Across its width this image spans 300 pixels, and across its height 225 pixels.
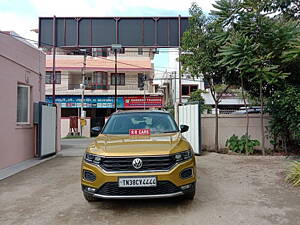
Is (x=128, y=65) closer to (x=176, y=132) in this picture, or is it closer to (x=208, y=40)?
(x=208, y=40)

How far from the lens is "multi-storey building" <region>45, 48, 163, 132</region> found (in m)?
25.6

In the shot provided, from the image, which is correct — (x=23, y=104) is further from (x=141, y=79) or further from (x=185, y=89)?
(x=185, y=89)

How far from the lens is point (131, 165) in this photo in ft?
12.3

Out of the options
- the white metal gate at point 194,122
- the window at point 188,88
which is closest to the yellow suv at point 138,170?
the white metal gate at point 194,122

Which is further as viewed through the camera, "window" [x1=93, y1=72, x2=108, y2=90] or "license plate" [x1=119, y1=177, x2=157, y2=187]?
"window" [x1=93, y1=72, x2=108, y2=90]

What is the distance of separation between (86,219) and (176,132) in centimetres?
209

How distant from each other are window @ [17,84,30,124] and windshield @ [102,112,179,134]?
168 inches

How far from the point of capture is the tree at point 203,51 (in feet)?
31.1

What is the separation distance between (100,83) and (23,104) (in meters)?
17.7

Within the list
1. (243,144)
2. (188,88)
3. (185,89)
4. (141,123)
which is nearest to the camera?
(141,123)

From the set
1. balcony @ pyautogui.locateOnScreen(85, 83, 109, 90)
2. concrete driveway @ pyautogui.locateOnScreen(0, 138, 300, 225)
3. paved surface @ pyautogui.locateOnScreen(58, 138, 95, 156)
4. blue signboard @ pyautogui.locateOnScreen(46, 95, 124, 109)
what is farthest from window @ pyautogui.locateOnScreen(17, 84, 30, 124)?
balcony @ pyautogui.locateOnScreen(85, 83, 109, 90)

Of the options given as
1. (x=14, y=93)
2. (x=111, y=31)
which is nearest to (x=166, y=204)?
(x=14, y=93)

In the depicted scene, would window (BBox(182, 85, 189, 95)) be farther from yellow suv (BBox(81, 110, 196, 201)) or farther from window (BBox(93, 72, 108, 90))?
yellow suv (BBox(81, 110, 196, 201))

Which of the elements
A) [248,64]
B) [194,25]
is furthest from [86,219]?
[194,25]
